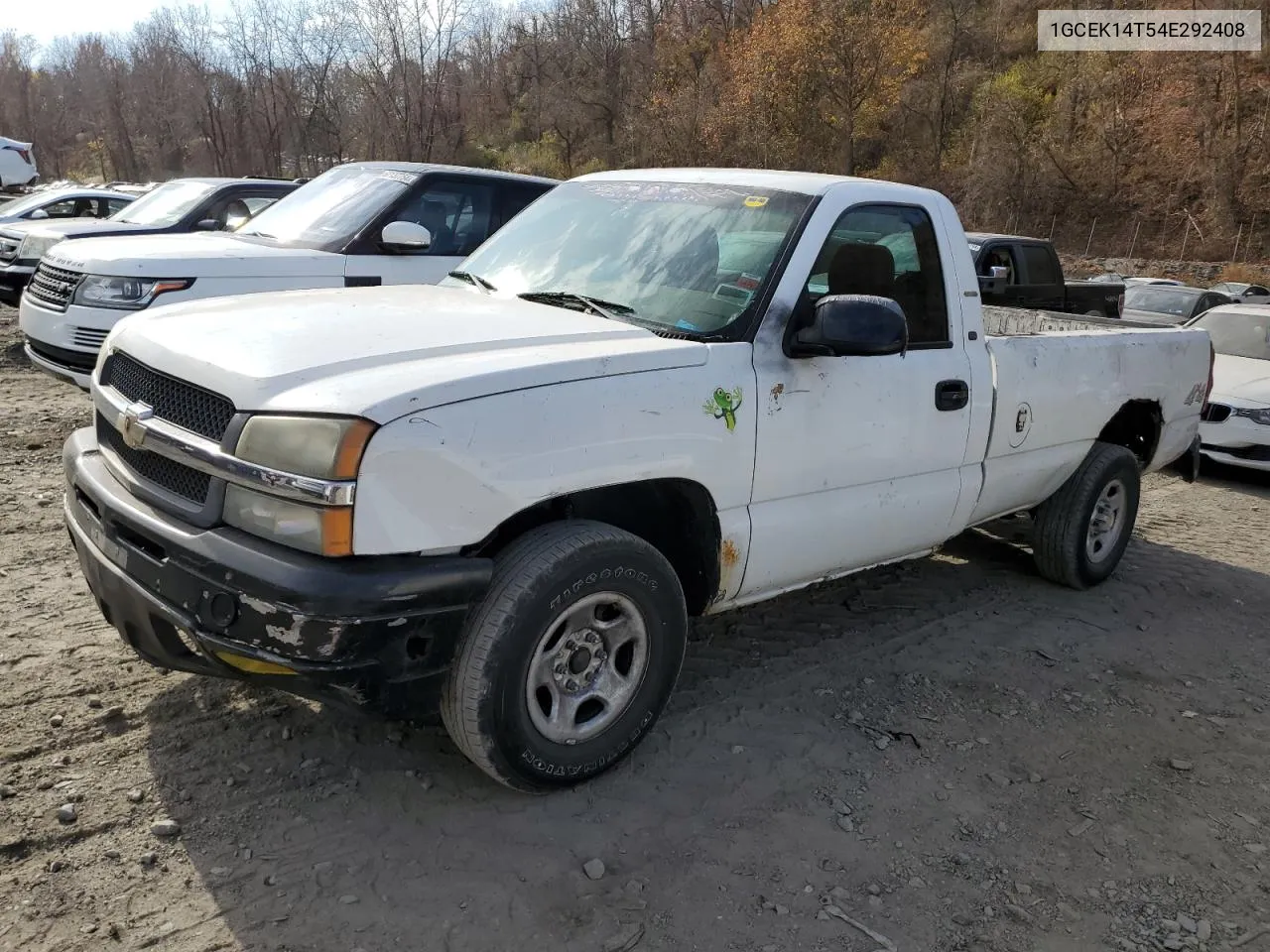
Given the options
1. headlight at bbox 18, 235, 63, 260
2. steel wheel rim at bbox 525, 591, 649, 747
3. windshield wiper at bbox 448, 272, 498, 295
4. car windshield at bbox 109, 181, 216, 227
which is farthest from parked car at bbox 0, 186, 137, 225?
steel wheel rim at bbox 525, 591, 649, 747

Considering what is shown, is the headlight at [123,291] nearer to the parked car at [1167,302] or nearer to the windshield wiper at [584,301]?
the windshield wiper at [584,301]

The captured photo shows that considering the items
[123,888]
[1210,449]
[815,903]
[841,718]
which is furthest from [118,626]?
[1210,449]

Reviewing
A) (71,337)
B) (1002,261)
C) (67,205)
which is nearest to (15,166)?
(67,205)

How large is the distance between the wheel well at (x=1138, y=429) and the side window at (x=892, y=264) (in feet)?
6.38

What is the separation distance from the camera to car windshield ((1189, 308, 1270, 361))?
956cm

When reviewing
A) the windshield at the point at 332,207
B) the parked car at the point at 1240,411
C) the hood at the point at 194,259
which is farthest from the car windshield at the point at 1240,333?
the hood at the point at 194,259

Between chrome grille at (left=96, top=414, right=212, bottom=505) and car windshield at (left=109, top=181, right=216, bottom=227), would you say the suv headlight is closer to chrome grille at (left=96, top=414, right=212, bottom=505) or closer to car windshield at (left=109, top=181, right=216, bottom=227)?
chrome grille at (left=96, top=414, right=212, bottom=505)

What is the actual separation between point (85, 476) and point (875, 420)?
106 inches

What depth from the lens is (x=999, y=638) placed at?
15.4ft

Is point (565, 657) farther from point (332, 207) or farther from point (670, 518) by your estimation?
point (332, 207)

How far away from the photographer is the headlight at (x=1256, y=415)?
8.26 m

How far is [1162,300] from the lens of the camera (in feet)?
50.4

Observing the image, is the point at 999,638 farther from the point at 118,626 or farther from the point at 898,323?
the point at 118,626

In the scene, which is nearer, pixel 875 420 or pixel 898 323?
pixel 898 323
